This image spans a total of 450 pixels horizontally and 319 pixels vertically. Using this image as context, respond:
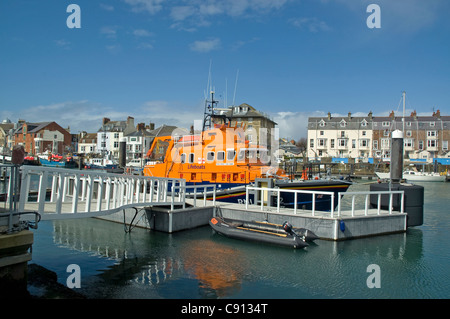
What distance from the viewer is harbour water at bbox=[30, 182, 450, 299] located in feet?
23.8

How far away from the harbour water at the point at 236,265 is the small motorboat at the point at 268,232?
235 mm

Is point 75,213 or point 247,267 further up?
point 75,213

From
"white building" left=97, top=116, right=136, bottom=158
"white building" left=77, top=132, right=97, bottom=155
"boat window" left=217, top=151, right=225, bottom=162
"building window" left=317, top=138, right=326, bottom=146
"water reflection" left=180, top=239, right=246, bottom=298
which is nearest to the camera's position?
"water reflection" left=180, top=239, right=246, bottom=298

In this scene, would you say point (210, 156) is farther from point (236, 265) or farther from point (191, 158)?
point (236, 265)

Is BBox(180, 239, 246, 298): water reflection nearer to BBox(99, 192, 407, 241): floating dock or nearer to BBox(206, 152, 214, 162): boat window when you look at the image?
BBox(99, 192, 407, 241): floating dock

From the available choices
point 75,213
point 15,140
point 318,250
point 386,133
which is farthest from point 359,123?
point 15,140

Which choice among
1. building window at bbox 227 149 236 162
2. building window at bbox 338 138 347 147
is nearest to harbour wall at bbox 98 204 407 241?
building window at bbox 227 149 236 162

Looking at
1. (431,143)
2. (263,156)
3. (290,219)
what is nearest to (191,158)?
(263,156)

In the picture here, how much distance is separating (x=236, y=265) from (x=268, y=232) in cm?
223

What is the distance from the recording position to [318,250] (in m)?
10.3

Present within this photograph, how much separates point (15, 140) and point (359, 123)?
75.5 m

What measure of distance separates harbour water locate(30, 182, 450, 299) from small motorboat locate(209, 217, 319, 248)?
0.77ft
